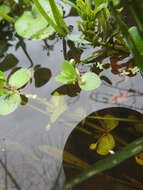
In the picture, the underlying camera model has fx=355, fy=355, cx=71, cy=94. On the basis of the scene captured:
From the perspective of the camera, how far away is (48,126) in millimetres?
1063

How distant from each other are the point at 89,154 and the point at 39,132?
0.55 feet

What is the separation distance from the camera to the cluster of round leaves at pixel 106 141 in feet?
3.24

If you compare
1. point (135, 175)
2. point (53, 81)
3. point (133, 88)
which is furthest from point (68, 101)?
point (135, 175)

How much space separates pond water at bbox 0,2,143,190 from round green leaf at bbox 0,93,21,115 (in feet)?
0.14

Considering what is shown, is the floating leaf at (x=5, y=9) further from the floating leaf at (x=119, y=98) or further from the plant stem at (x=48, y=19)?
the floating leaf at (x=119, y=98)

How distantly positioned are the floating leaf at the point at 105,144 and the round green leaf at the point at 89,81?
147mm

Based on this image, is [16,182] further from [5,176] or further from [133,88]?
[133,88]

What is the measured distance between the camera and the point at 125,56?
115 cm

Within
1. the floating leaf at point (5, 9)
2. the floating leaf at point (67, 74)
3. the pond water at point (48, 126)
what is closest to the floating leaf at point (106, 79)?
the pond water at point (48, 126)

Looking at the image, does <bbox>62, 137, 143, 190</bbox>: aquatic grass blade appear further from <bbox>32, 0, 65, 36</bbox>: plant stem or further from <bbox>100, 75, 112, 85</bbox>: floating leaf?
<bbox>32, 0, 65, 36</bbox>: plant stem

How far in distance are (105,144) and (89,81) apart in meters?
0.19

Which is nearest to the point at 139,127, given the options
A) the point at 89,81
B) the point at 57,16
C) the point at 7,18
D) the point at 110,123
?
the point at 110,123

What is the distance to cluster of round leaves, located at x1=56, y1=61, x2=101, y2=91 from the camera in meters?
1.03

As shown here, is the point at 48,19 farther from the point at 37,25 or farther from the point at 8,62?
the point at 8,62
